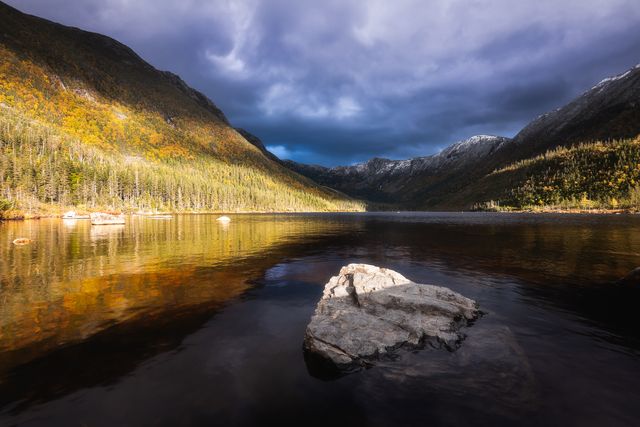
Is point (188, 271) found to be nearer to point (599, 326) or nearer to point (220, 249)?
point (220, 249)

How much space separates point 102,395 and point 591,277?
3386 cm

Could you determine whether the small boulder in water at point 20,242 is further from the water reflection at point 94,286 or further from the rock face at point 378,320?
the rock face at point 378,320

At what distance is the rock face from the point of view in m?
12.2

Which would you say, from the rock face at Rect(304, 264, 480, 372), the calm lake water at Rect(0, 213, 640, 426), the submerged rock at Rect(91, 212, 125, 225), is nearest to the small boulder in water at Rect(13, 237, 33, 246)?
the calm lake water at Rect(0, 213, 640, 426)

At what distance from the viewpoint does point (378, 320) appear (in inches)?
555

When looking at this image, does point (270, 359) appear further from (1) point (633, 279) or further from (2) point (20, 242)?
(2) point (20, 242)

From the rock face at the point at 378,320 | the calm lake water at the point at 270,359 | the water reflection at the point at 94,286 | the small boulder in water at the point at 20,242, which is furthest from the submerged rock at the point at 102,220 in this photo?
the rock face at the point at 378,320

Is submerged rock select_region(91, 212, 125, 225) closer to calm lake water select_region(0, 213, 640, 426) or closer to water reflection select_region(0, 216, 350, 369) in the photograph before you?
water reflection select_region(0, 216, 350, 369)

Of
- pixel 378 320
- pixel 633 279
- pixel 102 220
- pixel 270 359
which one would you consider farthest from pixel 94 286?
pixel 102 220

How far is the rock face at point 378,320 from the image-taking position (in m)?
12.2

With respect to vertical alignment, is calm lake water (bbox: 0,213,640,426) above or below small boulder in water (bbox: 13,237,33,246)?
below

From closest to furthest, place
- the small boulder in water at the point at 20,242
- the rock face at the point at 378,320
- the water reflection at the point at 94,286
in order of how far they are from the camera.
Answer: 1. the rock face at the point at 378,320
2. the water reflection at the point at 94,286
3. the small boulder in water at the point at 20,242

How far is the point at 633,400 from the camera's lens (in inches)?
371

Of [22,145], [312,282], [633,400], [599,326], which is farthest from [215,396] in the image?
[22,145]
